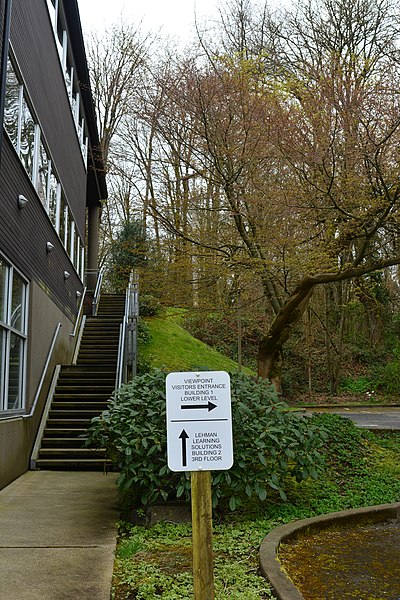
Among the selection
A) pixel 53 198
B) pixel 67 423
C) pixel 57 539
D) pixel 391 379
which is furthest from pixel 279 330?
pixel 391 379

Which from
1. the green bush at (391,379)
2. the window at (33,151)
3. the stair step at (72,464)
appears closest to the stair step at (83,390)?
the stair step at (72,464)

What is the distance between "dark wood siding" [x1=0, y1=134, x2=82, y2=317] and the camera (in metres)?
8.85

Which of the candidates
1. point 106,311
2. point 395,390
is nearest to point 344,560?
point 106,311

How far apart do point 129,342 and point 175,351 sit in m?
7.74

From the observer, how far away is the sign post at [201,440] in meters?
3.45

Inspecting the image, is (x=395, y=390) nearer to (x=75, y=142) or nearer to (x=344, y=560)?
(x=75, y=142)

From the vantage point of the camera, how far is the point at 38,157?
451 inches

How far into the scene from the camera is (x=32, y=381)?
11.1m

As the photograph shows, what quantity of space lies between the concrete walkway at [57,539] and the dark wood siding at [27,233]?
10.6 ft

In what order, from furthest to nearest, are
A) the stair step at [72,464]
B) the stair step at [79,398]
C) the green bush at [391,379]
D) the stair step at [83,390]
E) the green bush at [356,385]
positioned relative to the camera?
the green bush at [356,385], the green bush at [391,379], the stair step at [83,390], the stair step at [79,398], the stair step at [72,464]

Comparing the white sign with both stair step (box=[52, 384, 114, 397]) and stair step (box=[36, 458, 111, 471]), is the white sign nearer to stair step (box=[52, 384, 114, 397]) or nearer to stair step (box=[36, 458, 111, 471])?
stair step (box=[36, 458, 111, 471])

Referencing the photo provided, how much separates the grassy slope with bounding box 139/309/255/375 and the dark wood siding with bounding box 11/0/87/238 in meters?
5.66

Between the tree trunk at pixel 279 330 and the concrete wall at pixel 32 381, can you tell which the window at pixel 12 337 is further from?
the tree trunk at pixel 279 330

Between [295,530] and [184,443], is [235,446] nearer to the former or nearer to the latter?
[295,530]
